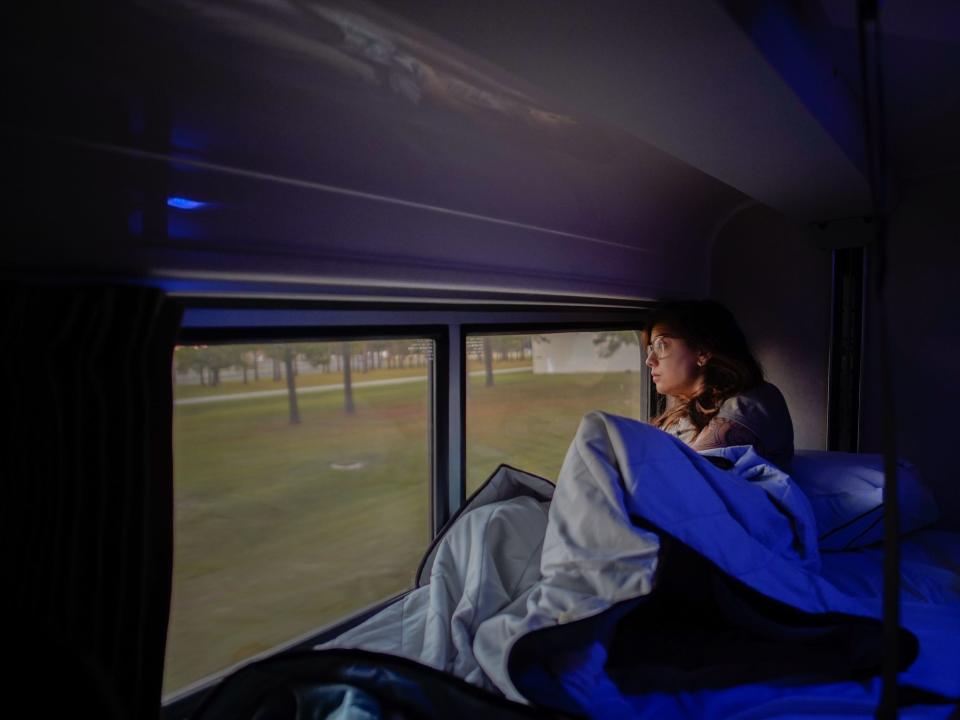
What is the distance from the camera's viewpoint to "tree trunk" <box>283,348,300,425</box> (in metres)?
1.58

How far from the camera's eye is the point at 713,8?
73 centimetres

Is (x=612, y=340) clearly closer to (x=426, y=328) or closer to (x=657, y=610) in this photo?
(x=426, y=328)

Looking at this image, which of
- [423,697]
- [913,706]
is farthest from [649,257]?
[423,697]

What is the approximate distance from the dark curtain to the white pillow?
71.3 inches

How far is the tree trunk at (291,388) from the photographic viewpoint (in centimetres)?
158

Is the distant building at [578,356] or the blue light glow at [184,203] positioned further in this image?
the distant building at [578,356]

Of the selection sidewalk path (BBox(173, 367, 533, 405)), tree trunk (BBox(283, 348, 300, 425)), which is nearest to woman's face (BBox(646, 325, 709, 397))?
sidewalk path (BBox(173, 367, 533, 405))

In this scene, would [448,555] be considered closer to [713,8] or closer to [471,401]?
[471,401]

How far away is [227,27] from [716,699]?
4.73 feet

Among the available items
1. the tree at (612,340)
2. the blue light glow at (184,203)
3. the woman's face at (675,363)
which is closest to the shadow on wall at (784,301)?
the tree at (612,340)

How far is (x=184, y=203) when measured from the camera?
96 centimetres

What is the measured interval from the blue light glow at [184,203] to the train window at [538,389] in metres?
1.07

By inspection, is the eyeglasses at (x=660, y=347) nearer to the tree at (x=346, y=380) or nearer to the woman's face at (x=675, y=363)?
the woman's face at (x=675, y=363)

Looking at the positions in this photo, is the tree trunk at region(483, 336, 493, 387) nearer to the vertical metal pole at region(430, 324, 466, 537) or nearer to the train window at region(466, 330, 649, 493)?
the train window at region(466, 330, 649, 493)
